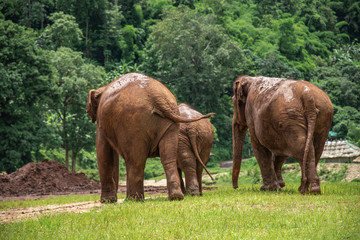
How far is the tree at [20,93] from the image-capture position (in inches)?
1013

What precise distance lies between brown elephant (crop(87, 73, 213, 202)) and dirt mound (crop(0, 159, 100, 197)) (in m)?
11.3

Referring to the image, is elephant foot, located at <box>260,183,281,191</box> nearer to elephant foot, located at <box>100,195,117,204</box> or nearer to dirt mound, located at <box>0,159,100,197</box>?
elephant foot, located at <box>100,195,117,204</box>

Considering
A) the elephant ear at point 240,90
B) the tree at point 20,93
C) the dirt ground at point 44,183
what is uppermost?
the elephant ear at point 240,90

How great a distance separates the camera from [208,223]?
20.0 feet

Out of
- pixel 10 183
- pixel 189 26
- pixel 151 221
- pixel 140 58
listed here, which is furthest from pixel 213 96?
pixel 151 221

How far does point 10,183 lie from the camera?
20.1 meters

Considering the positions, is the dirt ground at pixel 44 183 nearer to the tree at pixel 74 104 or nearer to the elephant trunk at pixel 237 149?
the elephant trunk at pixel 237 149

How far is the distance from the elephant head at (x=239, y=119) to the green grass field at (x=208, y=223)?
15.5ft

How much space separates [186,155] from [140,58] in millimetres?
51102

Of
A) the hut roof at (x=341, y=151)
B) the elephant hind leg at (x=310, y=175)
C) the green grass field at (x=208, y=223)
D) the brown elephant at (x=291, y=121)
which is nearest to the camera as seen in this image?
the green grass field at (x=208, y=223)

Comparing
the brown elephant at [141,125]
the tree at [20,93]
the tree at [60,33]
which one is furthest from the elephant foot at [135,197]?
the tree at [60,33]

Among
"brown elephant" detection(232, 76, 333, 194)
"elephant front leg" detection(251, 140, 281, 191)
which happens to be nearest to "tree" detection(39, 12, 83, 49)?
"elephant front leg" detection(251, 140, 281, 191)

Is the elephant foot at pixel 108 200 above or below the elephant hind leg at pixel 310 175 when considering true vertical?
below

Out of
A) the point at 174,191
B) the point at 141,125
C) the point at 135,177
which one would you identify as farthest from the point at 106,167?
the point at 174,191
